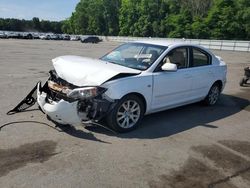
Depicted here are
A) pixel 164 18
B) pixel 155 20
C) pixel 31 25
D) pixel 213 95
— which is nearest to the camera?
pixel 213 95

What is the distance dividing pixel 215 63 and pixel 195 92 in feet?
3.81

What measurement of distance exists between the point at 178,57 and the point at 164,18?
3011 inches

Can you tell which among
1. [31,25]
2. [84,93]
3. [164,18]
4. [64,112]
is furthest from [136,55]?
[31,25]

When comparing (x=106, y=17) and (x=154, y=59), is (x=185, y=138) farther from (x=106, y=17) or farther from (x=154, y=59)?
(x=106, y=17)

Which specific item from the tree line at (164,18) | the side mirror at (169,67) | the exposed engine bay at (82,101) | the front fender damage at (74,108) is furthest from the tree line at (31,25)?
the side mirror at (169,67)

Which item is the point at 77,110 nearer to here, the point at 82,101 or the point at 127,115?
the point at 82,101

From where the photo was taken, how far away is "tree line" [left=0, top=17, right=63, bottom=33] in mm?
123688

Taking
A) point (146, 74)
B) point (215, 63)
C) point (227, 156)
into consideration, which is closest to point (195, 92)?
point (215, 63)

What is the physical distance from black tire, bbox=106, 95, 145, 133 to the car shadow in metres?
0.13

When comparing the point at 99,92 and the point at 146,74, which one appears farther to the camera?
the point at 146,74

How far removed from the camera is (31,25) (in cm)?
13225

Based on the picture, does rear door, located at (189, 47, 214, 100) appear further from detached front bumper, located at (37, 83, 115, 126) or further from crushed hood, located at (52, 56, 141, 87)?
detached front bumper, located at (37, 83, 115, 126)

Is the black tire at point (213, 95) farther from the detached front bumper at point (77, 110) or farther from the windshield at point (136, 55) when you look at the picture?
the detached front bumper at point (77, 110)

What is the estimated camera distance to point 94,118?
521 centimetres
